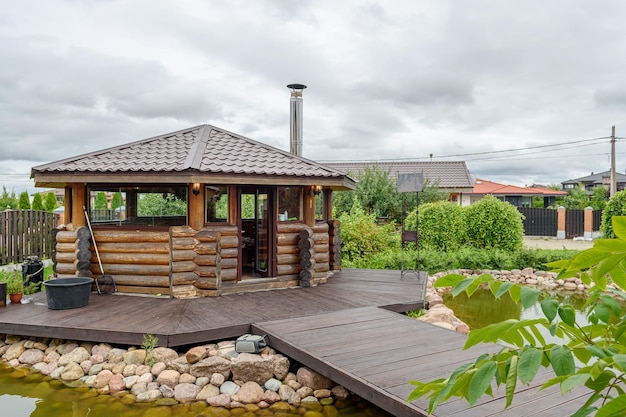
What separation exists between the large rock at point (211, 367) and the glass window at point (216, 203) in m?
2.78

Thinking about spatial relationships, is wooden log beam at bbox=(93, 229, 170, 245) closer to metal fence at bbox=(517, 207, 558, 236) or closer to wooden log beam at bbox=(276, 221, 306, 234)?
wooden log beam at bbox=(276, 221, 306, 234)

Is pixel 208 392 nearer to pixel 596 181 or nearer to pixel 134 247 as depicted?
pixel 134 247

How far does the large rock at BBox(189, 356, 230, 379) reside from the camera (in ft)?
15.9

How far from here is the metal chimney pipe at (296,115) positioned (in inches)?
424

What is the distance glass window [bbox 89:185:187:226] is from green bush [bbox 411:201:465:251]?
7.91 meters

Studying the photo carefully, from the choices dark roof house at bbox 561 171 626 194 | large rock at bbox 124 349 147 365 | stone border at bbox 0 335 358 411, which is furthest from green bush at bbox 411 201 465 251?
dark roof house at bbox 561 171 626 194

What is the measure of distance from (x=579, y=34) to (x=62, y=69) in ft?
35.4

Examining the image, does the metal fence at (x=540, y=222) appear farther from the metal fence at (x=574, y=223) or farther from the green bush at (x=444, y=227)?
the green bush at (x=444, y=227)

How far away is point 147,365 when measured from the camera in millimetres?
5082

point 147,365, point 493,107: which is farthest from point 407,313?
point 493,107

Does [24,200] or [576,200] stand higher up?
[576,200]

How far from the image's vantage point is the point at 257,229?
26.5 ft

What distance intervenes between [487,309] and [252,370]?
5710 millimetres

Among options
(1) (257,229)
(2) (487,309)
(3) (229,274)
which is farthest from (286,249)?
(2) (487,309)
